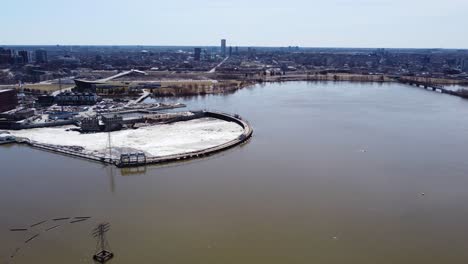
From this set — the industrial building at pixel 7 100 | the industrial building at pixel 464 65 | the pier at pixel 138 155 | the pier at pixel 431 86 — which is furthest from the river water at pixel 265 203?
the industrial building at pixel 464 65

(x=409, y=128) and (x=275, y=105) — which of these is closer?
(x=409, y=128)

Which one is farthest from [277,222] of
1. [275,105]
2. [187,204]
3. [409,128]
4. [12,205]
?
[275,105]

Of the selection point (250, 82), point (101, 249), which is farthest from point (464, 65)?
point (101, 249)

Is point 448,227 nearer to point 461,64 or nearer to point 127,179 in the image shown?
point 127,179

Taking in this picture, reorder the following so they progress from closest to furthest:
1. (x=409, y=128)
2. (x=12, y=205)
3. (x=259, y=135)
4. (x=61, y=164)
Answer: (x=12, y=205), (x=61, y=164), (x=259, y=135), (x=409, y=128)

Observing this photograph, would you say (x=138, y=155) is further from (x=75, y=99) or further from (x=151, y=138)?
(x=75, y=99)

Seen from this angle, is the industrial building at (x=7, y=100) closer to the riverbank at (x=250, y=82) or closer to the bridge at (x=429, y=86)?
the riverbank at (x=250, y=82)
